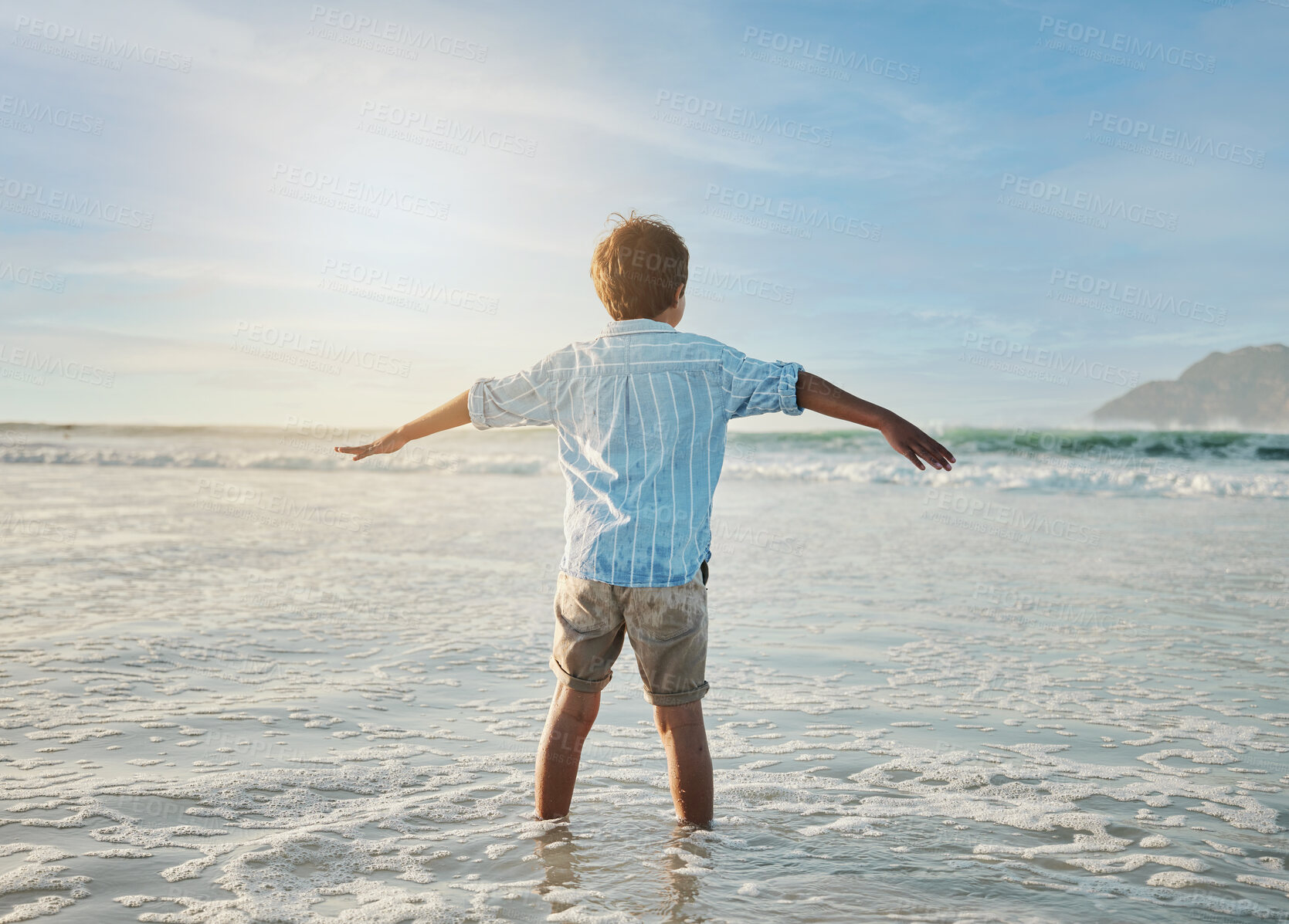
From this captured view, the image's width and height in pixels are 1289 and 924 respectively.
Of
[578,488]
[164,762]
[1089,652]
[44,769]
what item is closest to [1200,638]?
[1089,652]

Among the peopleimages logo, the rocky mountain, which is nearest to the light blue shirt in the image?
the peopleimages logo

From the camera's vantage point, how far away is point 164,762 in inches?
135

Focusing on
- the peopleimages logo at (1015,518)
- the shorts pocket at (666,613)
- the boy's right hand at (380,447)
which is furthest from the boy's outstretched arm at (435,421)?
the peopleimages logo at (1015,518)

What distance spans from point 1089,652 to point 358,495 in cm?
1280

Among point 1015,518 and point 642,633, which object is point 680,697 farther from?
point 1015,518

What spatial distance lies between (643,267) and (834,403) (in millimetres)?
717

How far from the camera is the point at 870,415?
228cm

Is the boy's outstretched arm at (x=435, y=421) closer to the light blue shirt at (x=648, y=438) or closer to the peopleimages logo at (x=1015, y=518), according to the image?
the light blue shirt at (x=648, y=438)

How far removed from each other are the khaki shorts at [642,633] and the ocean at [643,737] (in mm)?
514

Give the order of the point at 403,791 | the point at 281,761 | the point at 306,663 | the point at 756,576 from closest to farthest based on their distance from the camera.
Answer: the point at 403,791, the point at 281,761, the point at 306,663, the point at 756,576

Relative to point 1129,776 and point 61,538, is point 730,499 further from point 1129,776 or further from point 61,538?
point 1129,776

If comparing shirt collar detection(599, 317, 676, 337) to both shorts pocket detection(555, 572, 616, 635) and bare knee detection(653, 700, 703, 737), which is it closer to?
shorts pocket detection(555, 572, 616, 635)

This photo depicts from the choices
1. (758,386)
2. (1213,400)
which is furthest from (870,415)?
(1213,400)

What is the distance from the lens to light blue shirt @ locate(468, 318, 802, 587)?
2559mm
